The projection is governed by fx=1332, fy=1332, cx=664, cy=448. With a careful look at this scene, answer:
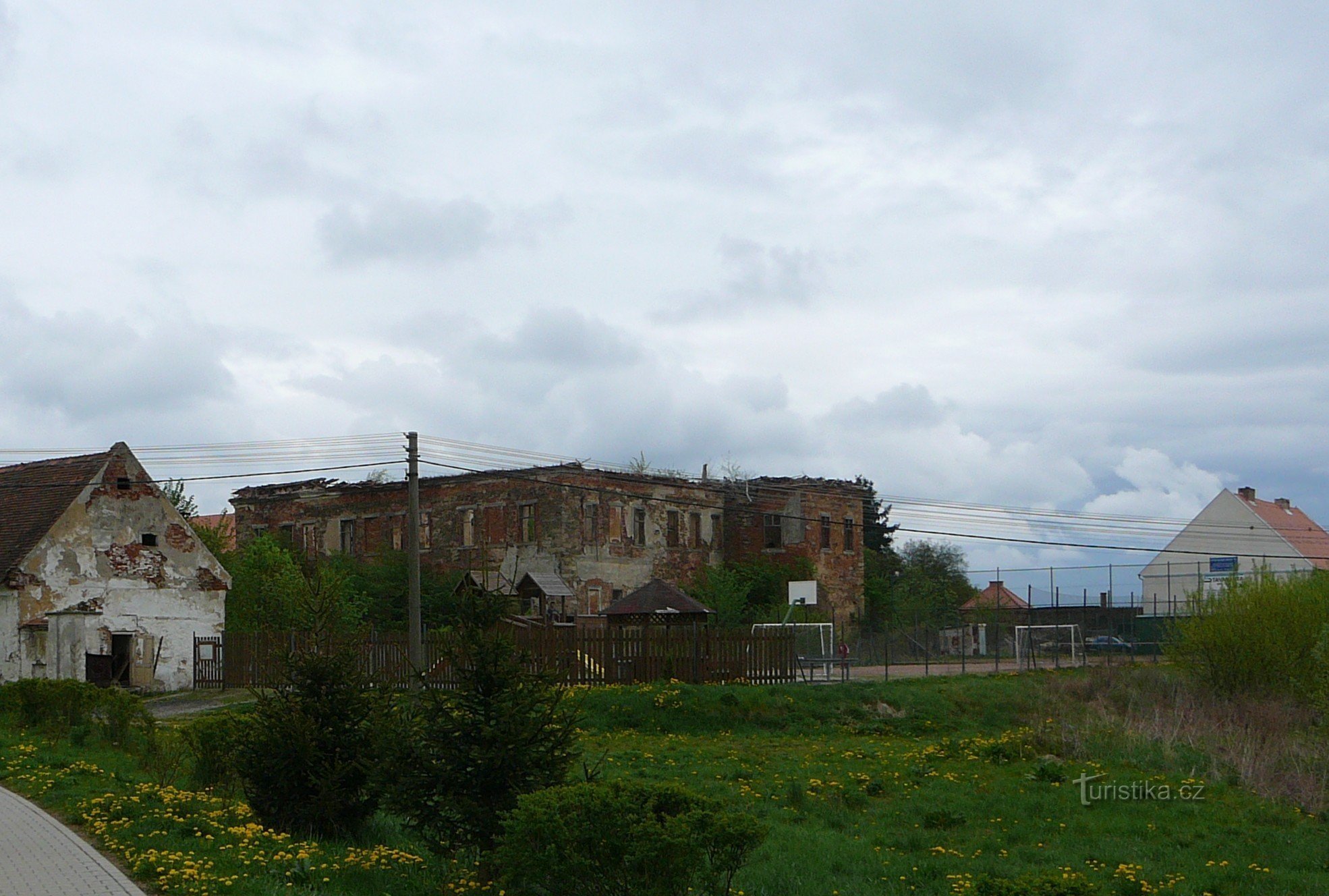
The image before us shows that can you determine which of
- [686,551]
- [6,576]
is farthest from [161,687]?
[686,551]

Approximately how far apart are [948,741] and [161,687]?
82.8 ft

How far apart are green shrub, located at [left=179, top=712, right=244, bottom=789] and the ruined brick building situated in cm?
3690

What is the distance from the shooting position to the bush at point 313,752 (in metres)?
13.9

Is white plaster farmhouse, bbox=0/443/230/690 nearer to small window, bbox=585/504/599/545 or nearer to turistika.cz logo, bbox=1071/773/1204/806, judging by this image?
small window, bbox=585/504/599/545

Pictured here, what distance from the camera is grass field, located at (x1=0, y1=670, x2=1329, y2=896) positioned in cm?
1223

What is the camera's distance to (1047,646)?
49.7 m

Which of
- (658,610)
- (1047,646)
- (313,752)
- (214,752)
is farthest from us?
(1047,646)

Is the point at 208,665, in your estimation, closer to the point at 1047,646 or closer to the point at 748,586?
the point at 748,586

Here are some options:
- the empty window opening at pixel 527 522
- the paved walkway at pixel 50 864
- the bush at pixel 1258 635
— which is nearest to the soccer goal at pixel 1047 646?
the bush at pixel 1258 635

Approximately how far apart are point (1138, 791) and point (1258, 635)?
46.5 ft

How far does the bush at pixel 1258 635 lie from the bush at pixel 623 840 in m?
24.9

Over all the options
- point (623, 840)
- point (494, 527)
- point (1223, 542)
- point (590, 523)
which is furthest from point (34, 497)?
point (1223, 542)

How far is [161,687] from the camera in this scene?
1577 inches

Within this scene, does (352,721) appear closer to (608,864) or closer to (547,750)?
(547,750)
